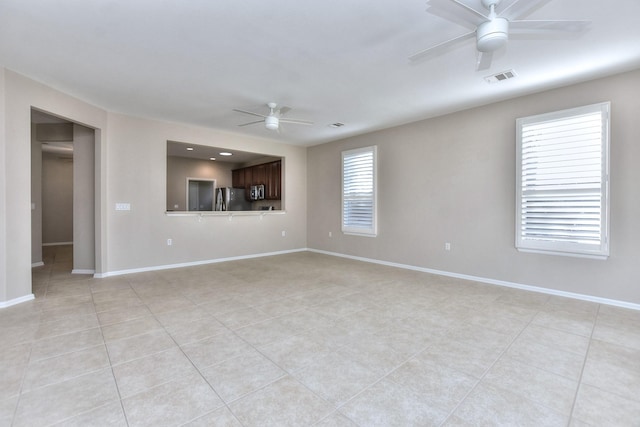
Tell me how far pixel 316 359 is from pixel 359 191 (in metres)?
4.35

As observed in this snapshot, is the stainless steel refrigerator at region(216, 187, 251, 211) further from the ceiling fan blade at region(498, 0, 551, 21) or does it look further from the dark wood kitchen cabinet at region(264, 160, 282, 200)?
the ceiling fan blade at region(498, 0, 551, 21)

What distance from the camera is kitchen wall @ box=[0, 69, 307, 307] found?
334 cm

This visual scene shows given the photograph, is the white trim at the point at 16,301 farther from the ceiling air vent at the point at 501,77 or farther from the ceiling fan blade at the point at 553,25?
the ceiling air vent at the point at 501,77

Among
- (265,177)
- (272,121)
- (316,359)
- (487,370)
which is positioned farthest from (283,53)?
(265,177)

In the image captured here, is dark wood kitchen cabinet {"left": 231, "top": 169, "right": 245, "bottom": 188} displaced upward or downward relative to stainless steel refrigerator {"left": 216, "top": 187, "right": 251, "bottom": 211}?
upward

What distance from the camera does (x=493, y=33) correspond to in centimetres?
203

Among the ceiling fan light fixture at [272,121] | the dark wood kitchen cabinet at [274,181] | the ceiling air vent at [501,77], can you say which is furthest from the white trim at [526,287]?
the ceiling fan light fixture at [272,121]

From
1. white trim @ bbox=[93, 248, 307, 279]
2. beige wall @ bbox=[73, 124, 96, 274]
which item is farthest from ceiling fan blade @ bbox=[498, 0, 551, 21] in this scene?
beige wall @ bbox=[73, 124, 96, 274]

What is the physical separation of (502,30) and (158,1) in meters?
2.45

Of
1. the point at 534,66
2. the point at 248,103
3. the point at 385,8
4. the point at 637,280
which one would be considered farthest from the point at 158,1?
the point at 637,280

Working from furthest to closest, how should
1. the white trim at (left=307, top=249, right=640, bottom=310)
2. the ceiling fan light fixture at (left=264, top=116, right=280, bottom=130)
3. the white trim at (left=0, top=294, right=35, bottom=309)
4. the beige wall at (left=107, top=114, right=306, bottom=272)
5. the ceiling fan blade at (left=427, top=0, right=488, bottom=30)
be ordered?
the beige wall at (left=107, top=114, right=306, bottom=272)
the ceiling fan light fixture at (left=264, top=116, right=280, bottom=130)
the white trim at (left=307, top=249, right=640, bottom=310)
the white trim at (left=0, top=294, right=35, bottom=309)
the ceiling fan blade at (left=427, top=0, right=488, bottom=30)

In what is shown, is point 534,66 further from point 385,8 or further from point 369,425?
point 369,425

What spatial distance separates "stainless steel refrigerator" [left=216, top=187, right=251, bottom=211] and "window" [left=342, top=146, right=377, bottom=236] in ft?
11.4

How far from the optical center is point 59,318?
2.98 metres
